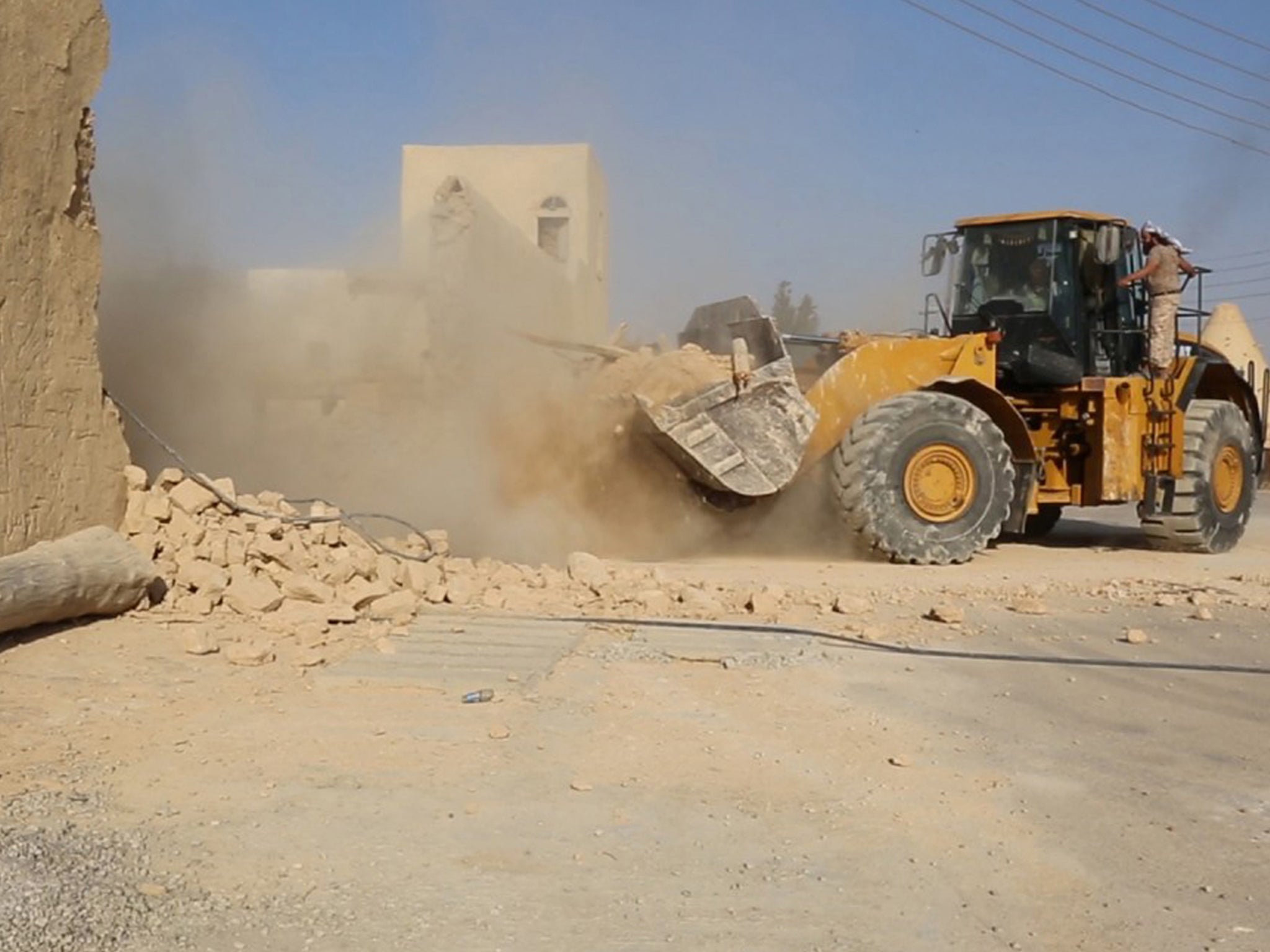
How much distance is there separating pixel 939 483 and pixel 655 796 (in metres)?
6.36

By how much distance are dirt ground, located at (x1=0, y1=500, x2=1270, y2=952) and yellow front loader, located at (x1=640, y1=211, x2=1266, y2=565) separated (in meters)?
2.90

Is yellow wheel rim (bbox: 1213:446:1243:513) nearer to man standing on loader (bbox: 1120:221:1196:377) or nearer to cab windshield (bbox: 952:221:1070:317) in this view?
man standing on loader (bbox: 1120:221:1196:377)

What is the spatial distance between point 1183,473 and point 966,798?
307 inches

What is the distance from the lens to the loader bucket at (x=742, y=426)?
368 inches

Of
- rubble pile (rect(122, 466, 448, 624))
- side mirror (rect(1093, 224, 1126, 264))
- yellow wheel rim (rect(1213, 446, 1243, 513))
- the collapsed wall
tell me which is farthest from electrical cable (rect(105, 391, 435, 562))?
yellow wheel rim (rect(1213, 446, 1243, 513))

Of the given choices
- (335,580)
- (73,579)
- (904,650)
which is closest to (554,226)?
(335,580)

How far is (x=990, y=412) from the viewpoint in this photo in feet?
35.3

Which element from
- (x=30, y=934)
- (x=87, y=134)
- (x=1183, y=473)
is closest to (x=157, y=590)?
(x=87, y=134)

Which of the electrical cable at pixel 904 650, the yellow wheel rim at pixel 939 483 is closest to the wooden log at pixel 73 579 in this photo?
the electrical cable at pixel 904 650

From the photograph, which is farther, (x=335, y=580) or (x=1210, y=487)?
(x=1210, y=487)

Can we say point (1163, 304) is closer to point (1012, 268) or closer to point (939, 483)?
point (1012, 268)

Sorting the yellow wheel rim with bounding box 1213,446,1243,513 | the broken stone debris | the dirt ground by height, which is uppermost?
the yellow wheel rim with bounding box 1213,446,1243,513

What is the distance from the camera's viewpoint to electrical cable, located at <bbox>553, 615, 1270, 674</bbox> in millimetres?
6461

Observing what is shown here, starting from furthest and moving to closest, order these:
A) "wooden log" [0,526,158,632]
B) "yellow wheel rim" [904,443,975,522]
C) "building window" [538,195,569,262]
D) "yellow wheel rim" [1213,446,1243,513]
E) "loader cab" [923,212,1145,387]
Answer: "building window" [538,195,569,262] < "yellow wheel rim" [1213,446,1243,513] < "loader cab" [923,212,1145,387] < "yellow wheel rim" [904,443,975,522] < "wooden log" [0,526,158,632]
